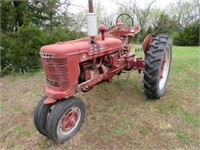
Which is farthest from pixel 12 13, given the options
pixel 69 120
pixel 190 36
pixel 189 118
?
pixel 190 36

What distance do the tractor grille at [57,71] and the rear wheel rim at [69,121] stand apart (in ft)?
1.09

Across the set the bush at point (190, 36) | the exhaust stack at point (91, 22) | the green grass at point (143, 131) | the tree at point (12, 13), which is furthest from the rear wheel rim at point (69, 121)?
the bush at point (190, 36)

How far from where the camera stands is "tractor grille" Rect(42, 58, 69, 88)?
266cm

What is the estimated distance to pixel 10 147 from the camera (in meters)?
3.05

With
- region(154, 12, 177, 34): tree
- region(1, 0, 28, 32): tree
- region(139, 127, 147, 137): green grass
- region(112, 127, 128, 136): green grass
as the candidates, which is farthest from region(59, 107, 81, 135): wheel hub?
region(154, 12, 177, 34): tree

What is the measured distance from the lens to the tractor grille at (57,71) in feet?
8.74

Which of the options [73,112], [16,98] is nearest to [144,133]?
[73,112]

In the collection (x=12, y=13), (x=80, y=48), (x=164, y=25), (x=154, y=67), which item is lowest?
(x=164, y=25)

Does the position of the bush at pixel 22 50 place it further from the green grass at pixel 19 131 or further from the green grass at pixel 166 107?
the green grass at pixel 166 107

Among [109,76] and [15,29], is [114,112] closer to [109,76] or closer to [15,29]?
[109,76]

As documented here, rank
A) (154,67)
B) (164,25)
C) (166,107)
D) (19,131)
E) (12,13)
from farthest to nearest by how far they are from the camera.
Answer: (164,25) < (12,13) < (166,107) < (154,67) < (19,131)

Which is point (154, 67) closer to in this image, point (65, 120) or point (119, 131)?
point (119, 131)

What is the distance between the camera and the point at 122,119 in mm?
3346

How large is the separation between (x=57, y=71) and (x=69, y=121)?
637mm
